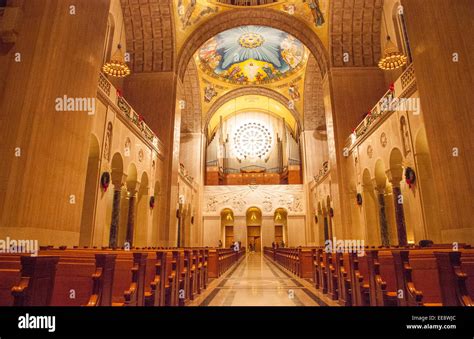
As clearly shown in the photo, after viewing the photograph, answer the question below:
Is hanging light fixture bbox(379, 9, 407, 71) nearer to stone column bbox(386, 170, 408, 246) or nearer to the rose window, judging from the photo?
stone column bbox(386, 170, 408, 246)

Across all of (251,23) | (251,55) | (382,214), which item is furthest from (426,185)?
(251,55)

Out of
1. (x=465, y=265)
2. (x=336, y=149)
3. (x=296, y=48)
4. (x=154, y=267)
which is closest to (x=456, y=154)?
(x=465, y=265)

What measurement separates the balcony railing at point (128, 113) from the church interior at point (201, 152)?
8cm

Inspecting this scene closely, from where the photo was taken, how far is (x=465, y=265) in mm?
2295

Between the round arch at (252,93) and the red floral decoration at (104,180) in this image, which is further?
the round arch at (252,93)

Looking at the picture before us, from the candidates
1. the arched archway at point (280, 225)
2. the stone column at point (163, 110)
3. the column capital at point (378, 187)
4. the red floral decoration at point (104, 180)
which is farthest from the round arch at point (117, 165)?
the arched archway at point (280, 225)

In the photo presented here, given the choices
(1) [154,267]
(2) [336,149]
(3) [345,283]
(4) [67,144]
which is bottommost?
(3) [345,283]

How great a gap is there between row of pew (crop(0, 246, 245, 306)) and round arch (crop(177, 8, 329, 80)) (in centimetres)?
1164

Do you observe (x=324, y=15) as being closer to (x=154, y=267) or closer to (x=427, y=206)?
(x=427, y=206)

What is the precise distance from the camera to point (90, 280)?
2.44m

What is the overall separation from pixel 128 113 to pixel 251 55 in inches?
437

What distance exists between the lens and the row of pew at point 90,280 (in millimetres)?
1719

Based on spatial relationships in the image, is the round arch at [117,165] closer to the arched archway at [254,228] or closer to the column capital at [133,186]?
the column capital at [133,186]

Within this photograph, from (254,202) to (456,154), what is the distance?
1709 centimetres
